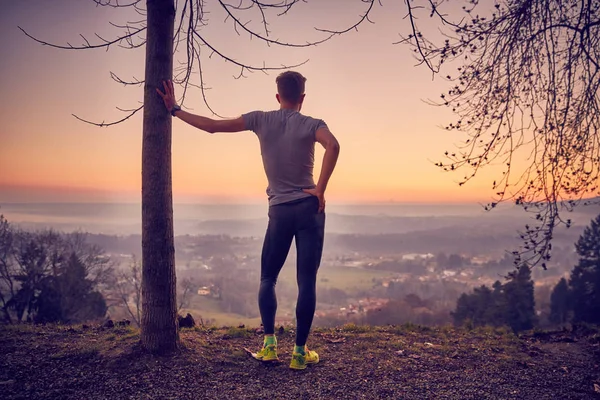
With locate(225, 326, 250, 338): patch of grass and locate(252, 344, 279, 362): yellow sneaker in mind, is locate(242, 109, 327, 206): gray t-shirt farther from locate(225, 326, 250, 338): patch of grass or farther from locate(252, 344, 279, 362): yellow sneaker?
locate(225, 326, 250, 338): patch of grass

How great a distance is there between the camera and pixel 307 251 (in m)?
3.52

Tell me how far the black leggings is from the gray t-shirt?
134 millimetres

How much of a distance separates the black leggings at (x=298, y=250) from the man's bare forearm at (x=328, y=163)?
0.51ft

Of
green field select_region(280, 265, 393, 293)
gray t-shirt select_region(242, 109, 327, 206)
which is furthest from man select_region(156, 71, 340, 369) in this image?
green field select_region(280, 265, 393, 293)

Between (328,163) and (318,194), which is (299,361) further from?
(328,163)

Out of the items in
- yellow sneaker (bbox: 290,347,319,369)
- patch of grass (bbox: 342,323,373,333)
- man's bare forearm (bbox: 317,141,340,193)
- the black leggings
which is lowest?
patch of grass (bbox: 342,323,373,333)

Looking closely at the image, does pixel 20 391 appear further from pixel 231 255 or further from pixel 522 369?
pixel 231 255

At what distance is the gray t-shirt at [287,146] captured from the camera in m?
3.49

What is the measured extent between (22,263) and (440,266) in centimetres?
6751

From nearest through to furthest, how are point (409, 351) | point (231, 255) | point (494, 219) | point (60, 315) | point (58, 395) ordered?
1. point (58, 395)
2. point (409, 351)
3. point (60, 315)
4. point (231, 255)
5. point (494, 219)

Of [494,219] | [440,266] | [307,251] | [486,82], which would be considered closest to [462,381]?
[307,251]

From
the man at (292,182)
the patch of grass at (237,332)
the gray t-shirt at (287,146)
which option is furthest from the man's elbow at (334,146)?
the patch of grass at (237,332)

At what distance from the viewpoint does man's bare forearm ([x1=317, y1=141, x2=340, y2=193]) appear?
11.2ft

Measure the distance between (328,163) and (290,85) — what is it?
2.81 feet
